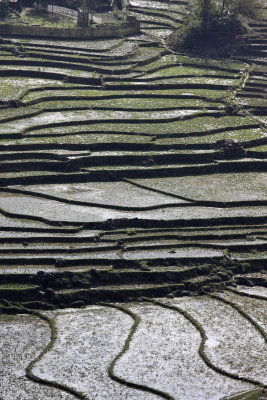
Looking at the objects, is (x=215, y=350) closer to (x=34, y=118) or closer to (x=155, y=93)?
(x=34, y=118)

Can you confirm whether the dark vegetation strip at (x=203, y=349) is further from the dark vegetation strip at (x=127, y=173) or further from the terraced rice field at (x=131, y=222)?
the dark vegetation strip at (x=127, y=173)

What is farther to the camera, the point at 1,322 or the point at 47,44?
the point at 47,44

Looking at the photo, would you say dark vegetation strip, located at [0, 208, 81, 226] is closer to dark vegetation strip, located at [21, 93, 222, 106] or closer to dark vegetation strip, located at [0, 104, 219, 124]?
dark vegetation strip, located at [0, 104, 219, 124]

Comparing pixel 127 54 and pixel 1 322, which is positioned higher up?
pixel 127 54

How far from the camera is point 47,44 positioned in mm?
75688

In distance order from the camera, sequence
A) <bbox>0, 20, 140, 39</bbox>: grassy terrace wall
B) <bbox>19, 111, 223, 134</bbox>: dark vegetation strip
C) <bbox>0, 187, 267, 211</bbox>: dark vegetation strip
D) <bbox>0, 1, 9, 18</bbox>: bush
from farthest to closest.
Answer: <bbox>0, 1, 9, 18</bbox>: bush
<bbox>0, 20, 140, 39</bbox>: grassy terrace wall
<bbox>19, 111, 223, 134</bbox>: dark vegetation strip
<bbox>0, 187, 267, 211</bbox>: dark vegetation strip

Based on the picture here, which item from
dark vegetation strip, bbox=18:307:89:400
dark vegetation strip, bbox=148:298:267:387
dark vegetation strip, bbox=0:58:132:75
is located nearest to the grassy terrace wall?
dark vegetation strip, bbox=0:58:132:75

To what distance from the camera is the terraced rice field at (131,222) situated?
3541 cm

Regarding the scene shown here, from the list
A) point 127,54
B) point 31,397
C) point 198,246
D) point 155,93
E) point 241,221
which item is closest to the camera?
point 31,397

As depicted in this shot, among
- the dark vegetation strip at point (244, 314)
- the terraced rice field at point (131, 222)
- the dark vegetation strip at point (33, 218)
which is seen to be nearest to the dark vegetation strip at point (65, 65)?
the terraced rice field at point (131, 222)

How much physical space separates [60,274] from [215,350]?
894cm

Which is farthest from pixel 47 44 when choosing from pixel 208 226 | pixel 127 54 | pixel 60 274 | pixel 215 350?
pixel 215 350

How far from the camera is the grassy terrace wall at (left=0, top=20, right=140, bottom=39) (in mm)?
76688

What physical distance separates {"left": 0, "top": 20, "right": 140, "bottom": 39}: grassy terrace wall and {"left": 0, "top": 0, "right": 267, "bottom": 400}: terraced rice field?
1.22 meters
